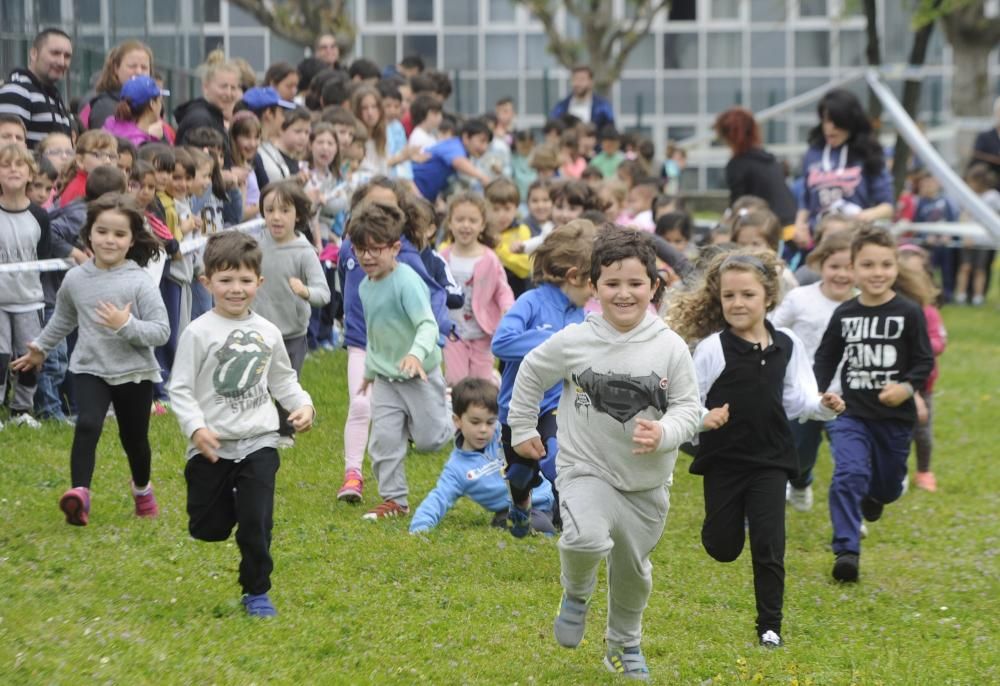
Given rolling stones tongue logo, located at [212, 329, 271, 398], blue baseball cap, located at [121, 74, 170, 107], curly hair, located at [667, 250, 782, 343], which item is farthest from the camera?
blue baseball cap, located at [121, 74, 170, 107]

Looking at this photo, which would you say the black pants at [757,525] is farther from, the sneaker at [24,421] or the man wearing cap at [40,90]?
the man wearing cap at [40,90]

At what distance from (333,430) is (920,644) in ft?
18.3

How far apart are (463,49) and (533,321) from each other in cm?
Result: 3084

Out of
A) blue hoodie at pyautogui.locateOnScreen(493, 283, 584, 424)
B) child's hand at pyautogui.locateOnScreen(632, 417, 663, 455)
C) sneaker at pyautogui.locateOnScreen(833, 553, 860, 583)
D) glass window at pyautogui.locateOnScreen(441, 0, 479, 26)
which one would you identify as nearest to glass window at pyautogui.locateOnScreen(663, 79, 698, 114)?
glass window at pyautogui.locateOnScreen(441, 0, 479, 26)

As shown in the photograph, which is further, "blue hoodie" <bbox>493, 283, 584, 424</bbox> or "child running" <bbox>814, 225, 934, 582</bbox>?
"child running" <bbox>814, 225, 934, 582</bbox>

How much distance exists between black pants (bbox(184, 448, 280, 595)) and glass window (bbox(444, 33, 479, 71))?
32.0 meters

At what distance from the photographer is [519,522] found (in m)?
9.46

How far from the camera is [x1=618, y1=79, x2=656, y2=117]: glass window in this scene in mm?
39750

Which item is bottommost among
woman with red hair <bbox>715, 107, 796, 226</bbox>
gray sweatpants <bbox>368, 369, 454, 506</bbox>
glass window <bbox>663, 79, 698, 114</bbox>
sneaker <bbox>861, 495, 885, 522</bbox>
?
sneaker <bbox>861, 495, 885, 522</bbox>

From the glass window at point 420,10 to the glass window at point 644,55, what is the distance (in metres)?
5.18

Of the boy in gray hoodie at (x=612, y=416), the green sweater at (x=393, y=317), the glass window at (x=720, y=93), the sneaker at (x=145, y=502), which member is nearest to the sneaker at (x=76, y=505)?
the sneaker at (x=145, y=502)

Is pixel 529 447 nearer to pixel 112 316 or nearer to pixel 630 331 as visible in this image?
pixel 630 331

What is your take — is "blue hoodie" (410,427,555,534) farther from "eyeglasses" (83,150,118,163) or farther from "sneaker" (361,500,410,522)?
"eyeglasses" (83,150,118,163)

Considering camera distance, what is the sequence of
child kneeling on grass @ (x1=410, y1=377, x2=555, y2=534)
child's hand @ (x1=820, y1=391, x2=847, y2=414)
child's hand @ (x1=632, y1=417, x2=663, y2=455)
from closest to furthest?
child's hand @ (x1=632, y1=417, x2=663, y2=455), child's hand @ (x1=820, y1=391, x2=847, y2=414), child kneeling on grass @ (x1=410, y1=377, x2=555, y2=534)
